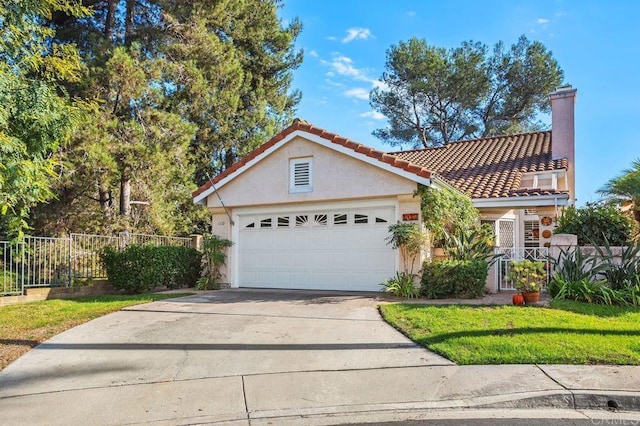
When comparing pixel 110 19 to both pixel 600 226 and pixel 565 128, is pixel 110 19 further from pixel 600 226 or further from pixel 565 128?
pixel 600 226

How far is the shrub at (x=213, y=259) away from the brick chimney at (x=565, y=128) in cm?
1177

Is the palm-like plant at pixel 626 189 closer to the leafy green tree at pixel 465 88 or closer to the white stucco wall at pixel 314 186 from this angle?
the white stucco wall at pixel 314 186

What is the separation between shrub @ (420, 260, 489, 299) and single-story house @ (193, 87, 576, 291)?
119 centimetres

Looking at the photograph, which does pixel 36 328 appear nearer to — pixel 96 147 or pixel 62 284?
pixel 62 284

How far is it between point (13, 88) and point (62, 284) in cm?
722

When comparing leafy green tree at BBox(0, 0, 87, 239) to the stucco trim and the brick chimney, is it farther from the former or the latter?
the brick chimney

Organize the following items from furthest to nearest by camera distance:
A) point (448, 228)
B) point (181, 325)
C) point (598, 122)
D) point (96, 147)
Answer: point (598, 122) < point (96, 147) < point (448, 228) < point (181, 325)

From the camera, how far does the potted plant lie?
29.3 feet

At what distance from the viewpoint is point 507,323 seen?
24.5 feet

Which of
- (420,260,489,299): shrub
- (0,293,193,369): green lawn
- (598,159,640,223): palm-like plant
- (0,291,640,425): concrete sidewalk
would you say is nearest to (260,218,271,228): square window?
(0,293,193,369): green lawn

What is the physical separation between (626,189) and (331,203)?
25.8ft

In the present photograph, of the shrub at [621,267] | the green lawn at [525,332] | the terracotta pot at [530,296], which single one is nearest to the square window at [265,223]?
the green lawn at [525,332]

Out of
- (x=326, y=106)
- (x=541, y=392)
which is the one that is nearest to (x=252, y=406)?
(x=541, y=392)

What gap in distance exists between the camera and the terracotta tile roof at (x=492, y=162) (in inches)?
532
